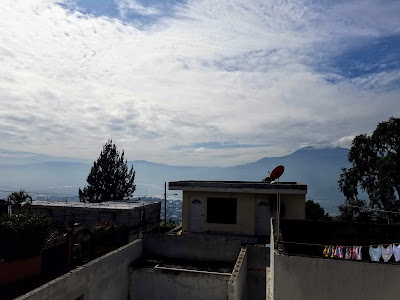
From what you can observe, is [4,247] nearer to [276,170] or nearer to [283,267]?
[283,267]

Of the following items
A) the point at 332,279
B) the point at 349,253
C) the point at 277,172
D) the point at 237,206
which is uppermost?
the point at 277,172

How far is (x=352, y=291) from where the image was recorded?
27.6ft

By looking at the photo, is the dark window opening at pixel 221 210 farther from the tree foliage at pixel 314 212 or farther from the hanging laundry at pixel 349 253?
the tree foliage at pixel 314 212

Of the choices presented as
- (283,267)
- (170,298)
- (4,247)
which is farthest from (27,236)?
(283,267)

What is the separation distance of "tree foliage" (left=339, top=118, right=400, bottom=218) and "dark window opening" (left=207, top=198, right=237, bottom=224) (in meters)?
27.7

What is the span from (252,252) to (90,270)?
8302 millimetres

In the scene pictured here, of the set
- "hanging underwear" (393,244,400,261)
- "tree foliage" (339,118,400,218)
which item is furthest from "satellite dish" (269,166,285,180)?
"tree foliage" (339,118,400,218)

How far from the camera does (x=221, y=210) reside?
21.0 m

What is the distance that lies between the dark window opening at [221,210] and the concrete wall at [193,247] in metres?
3.33

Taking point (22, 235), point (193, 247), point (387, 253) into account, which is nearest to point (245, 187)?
point (193, 247)

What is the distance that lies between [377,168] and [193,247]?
34116mm

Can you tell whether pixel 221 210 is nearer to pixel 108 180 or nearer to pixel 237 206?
pixel 237 206

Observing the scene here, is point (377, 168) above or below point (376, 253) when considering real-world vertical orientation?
above

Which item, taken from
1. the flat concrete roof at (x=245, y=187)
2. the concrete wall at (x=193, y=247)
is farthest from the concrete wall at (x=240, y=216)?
the concrete wall at (x=193, y=247)
